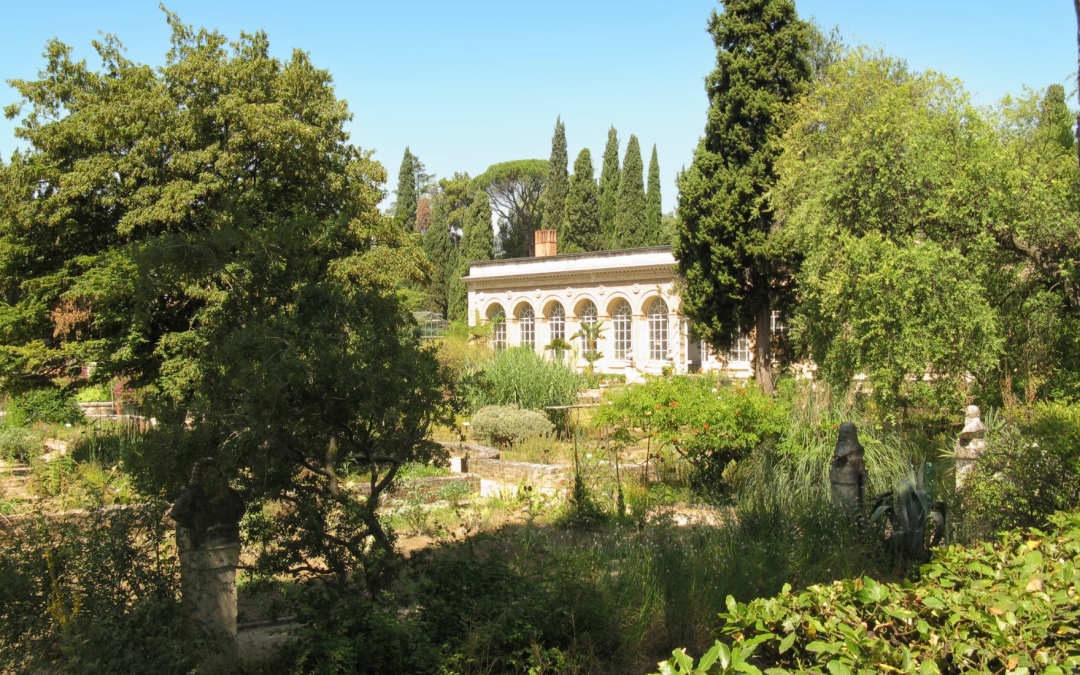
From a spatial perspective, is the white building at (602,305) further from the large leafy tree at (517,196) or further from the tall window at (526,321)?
the large leafy tree at (517,196)

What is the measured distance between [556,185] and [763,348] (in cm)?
2325

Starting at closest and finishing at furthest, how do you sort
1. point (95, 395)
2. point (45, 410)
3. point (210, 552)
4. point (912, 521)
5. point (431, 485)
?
point (210, 552) → point (912, 521) → point (431, 485) → point (45, 410) → point (95, 395)

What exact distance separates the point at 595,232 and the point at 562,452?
26.5 m

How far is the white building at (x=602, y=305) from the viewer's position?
2723 centimetres

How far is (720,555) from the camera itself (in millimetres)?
5668

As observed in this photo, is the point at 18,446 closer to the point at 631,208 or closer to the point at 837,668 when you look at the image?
the point at 837,668

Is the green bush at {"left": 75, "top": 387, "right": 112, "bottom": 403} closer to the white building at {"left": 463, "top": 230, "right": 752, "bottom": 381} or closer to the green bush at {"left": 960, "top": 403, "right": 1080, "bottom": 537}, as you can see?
the white building at {"left": 463, "top": 230, "right": 752, "bottom": 381}

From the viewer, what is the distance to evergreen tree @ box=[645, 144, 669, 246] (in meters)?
36.2

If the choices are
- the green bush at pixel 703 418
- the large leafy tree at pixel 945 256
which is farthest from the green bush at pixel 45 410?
the large leafy tree at pixel 945 256

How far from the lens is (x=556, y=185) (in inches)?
1550

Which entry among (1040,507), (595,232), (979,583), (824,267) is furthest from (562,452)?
(595,232)

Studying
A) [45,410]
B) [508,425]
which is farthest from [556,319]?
[45,410]

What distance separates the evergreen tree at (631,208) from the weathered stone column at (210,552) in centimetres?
3138

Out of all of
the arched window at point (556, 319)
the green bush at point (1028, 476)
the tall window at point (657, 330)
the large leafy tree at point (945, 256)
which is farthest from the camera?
the arched window at point (556, 319)
